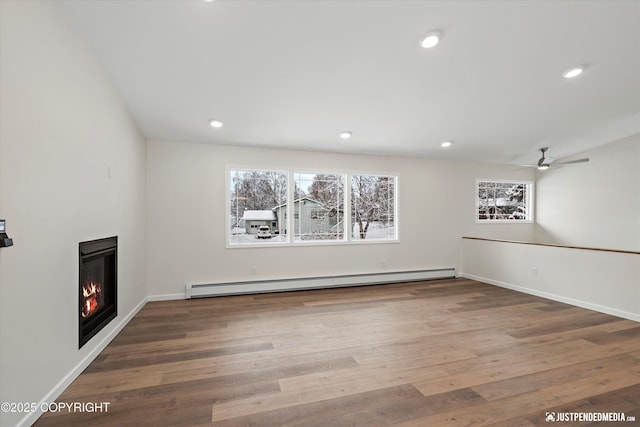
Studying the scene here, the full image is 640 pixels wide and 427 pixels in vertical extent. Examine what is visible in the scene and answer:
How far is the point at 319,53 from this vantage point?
2621 millimetres

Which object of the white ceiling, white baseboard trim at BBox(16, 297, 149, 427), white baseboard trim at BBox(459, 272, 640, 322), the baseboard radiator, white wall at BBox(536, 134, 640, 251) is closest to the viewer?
white baseboard trim at BBox(16, 297, 149, 427)

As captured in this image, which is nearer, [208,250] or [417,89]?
[417,89]

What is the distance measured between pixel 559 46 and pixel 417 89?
129cm

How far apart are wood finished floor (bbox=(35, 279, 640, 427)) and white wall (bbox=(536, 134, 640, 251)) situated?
290cm

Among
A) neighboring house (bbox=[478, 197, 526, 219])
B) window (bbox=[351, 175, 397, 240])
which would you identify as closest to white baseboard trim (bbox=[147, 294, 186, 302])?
window (bbox=[351, 175, 397, 240])

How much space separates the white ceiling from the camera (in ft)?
7.30

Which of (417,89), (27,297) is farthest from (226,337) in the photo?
(417,89)

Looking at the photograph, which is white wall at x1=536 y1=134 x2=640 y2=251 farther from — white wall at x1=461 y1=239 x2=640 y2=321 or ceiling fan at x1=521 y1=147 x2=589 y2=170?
white wall at x1=461 y1=239 x2=640 y2=321

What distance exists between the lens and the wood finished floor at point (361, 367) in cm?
181

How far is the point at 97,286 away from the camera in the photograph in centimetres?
273

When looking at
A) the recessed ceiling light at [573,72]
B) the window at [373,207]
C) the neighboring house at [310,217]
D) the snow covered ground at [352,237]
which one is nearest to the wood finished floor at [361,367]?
the snow covered ground at [352,237]

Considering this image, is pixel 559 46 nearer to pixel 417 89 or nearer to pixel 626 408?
pixel 417 89

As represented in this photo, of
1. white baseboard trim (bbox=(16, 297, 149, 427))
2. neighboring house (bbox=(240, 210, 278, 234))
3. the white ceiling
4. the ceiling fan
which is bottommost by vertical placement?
white baseboard trim (bbox=(16, 297, 149, 427))

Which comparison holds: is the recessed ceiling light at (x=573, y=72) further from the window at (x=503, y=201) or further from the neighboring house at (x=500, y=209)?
the neighboring house at (x=500, y=209)
